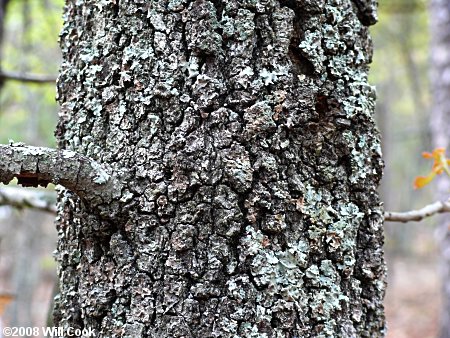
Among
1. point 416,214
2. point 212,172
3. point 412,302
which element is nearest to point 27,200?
point 212,172

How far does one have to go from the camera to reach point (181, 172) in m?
1.26

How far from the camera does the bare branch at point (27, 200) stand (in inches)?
94.1

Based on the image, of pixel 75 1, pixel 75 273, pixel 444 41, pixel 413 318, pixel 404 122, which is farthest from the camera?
pixel 404 122

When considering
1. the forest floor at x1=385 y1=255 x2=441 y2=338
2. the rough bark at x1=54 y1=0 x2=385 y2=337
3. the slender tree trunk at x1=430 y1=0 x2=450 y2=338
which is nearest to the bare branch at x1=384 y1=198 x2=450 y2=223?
the rough bark at x1=54 y1=0 x2=385 y2=337

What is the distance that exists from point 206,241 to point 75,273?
1.27ft

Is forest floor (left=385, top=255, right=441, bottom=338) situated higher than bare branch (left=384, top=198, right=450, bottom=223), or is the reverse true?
forest floor (left=385, top=255, right=441, bottom=338)

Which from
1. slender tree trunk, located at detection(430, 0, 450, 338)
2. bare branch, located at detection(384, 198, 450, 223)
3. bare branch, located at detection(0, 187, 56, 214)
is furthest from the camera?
slender tree trunk, located at detection(430, 0, 450, 338)

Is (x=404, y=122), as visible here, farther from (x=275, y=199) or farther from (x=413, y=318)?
(x=275, y=199)

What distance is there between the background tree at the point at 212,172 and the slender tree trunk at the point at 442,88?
3895 millimetres

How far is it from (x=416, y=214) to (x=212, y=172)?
86 cm

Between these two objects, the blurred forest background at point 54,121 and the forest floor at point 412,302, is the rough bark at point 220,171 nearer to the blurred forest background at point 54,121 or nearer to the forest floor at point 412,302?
the blurred forest background at point 54,121

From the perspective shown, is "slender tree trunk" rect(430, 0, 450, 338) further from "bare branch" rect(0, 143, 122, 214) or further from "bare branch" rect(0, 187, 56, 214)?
"bare branch" rect(0, 143, 122, 214)

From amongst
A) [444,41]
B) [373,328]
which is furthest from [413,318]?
[373,328]

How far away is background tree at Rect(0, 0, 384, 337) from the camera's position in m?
1.23
